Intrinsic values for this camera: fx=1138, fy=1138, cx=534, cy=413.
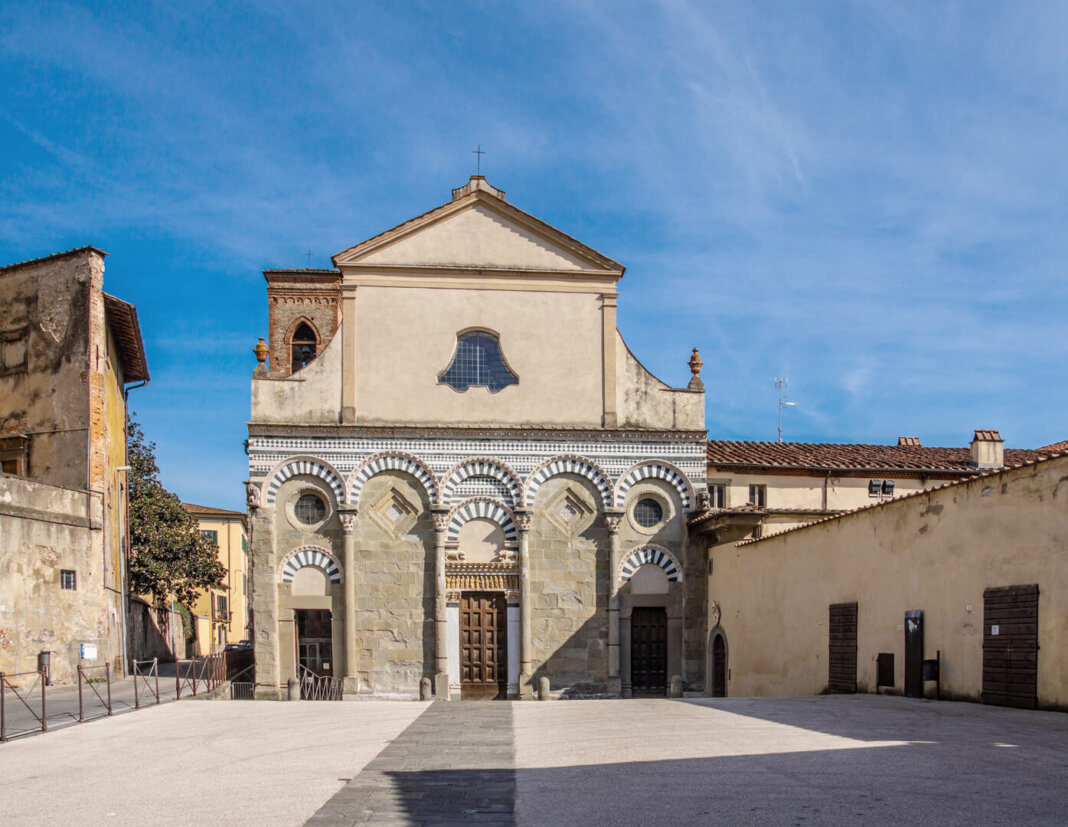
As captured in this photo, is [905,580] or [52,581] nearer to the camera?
[905,580]

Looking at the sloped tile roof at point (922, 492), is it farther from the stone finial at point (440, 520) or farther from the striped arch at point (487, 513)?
the stone finial at point (440, 520)

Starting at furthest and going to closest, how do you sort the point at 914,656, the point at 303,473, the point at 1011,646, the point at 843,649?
1. the point at 303,473
2. the point at 843,649
3. the point at 914,656
4. the point at 1011,646

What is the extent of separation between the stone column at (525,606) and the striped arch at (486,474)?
468mm

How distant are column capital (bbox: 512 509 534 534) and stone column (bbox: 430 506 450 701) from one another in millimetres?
1572

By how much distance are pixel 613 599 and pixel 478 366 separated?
6.15m

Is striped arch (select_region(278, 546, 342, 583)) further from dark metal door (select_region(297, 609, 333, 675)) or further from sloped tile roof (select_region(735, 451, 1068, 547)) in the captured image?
sloped tile roof (select_region(735, 451, 1068, 547))

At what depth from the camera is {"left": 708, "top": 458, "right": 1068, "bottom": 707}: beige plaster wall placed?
14.2 m

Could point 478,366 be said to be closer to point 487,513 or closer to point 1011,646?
point 487,513

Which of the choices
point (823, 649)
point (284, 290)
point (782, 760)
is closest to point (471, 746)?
point (782, 760)

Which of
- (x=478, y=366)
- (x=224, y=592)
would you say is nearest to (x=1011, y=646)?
(x=478, y=366)

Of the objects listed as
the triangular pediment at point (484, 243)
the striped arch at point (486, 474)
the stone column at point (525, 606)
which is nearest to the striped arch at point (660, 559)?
the stone column at point (525, 606)

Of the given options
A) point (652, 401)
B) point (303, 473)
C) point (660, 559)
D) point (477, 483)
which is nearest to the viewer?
point (303, 473)

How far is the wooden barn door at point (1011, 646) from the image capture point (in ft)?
47.0

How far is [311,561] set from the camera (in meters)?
25.2
